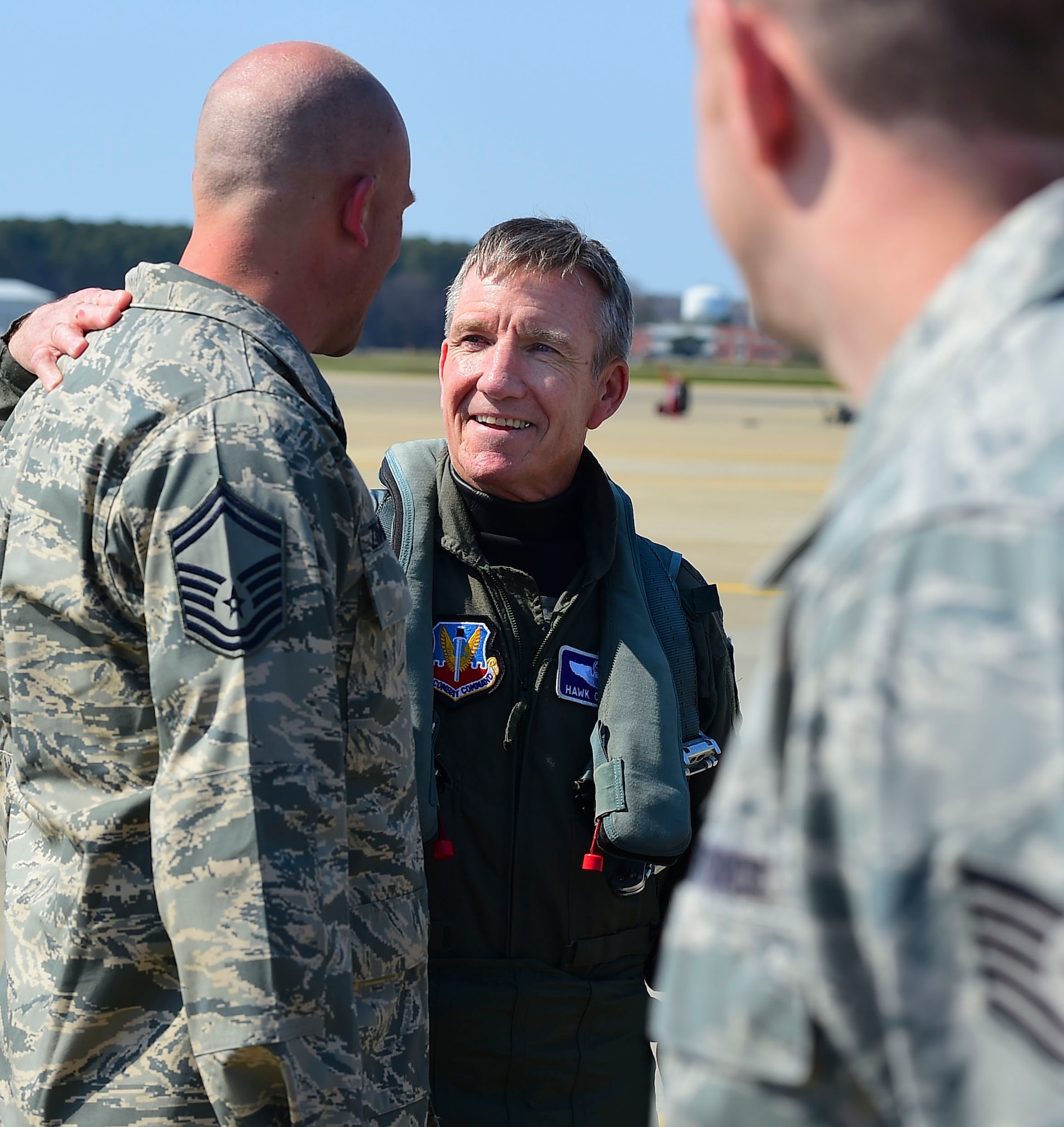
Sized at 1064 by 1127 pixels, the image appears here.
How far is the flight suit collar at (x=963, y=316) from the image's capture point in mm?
857

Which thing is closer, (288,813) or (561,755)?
(288,813)

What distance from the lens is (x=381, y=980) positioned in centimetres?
212

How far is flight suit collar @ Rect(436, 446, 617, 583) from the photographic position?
2.78 metres

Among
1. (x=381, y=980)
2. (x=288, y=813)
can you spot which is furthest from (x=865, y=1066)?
(x=381, y=980)

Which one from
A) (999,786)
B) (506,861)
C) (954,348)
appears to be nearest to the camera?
(999,786)

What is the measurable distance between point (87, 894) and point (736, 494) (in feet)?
51.7

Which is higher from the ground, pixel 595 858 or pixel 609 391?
pixel 609 391

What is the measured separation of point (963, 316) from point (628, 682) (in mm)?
1792

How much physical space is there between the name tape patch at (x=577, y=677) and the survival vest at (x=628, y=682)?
0.03m

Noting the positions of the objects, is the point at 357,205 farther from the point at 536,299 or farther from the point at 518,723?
the point at 518,723

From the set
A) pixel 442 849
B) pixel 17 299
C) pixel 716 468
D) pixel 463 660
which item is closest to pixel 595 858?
pixel 442 849

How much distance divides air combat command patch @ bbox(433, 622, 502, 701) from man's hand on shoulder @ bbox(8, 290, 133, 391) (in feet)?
3.08

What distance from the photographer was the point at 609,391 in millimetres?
3121

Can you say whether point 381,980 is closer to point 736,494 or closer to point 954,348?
point 954,348
